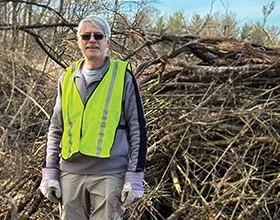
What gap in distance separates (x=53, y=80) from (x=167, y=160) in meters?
1.77

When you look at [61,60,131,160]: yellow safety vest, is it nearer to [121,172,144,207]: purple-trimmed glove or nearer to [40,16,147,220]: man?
[40,16,147,220]: man

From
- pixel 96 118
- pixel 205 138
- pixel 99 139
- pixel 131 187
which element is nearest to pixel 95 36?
pixel 96 118

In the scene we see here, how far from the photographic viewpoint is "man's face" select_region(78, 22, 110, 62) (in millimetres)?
2549

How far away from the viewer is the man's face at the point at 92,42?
2549 mm

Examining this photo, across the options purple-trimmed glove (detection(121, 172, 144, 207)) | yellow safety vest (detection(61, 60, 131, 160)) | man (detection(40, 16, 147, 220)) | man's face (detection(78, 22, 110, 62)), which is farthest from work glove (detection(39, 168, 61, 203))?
man's face (detection(78, 22, 110, 62))

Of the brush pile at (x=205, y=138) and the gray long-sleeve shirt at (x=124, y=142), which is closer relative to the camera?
the gray long-sleeve shirt at (x=124, y=142)

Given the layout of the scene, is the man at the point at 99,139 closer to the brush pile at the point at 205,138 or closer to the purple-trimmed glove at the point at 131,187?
the purple-trimmed glove at the point at 131,187

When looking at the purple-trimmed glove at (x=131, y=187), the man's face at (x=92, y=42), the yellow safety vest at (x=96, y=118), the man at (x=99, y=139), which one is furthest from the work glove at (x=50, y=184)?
the man's face at (x=92, y=42)

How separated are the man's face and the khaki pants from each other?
2.13 ft

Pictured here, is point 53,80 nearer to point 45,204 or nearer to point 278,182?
point 45,204

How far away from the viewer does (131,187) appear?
2.48 meters

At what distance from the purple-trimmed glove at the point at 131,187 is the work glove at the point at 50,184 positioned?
39 centimetres

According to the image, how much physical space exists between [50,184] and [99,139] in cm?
38

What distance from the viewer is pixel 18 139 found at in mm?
3410
